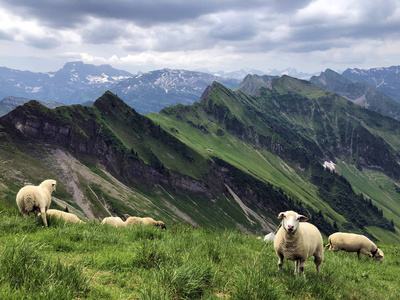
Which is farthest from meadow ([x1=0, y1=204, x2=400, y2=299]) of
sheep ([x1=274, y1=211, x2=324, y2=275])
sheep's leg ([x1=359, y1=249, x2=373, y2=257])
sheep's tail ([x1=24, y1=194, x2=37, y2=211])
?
sheep's leg ([x1=359, y1=249, x2=373, y2=257])

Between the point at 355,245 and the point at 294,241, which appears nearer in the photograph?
the point at 294,241

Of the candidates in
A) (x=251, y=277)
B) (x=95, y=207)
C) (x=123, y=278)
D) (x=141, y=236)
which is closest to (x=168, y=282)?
(x=123, y=278)

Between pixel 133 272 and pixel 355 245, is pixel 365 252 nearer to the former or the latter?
pixel 355 245

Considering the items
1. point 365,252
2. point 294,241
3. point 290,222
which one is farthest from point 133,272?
point 365,252

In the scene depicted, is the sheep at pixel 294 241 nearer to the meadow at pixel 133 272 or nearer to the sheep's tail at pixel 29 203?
the meadow at pixel 133 272

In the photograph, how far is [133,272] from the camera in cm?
675

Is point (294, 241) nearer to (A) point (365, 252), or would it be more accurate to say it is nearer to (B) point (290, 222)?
(B) point (290, 222)

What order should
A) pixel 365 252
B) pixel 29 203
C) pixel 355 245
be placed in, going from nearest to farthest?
pixel 29 203 → pixel 365 252 → pixel 355 245

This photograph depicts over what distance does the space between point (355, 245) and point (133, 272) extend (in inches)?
676

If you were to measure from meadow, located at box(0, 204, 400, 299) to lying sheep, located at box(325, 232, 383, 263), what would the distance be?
734cm

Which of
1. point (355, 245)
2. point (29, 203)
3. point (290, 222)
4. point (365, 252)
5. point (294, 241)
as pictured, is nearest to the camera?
point (290, 222)

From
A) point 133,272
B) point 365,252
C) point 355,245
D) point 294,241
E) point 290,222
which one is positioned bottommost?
point 365,252

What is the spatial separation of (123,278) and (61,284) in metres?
1.68

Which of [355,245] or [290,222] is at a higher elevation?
[290,222]
